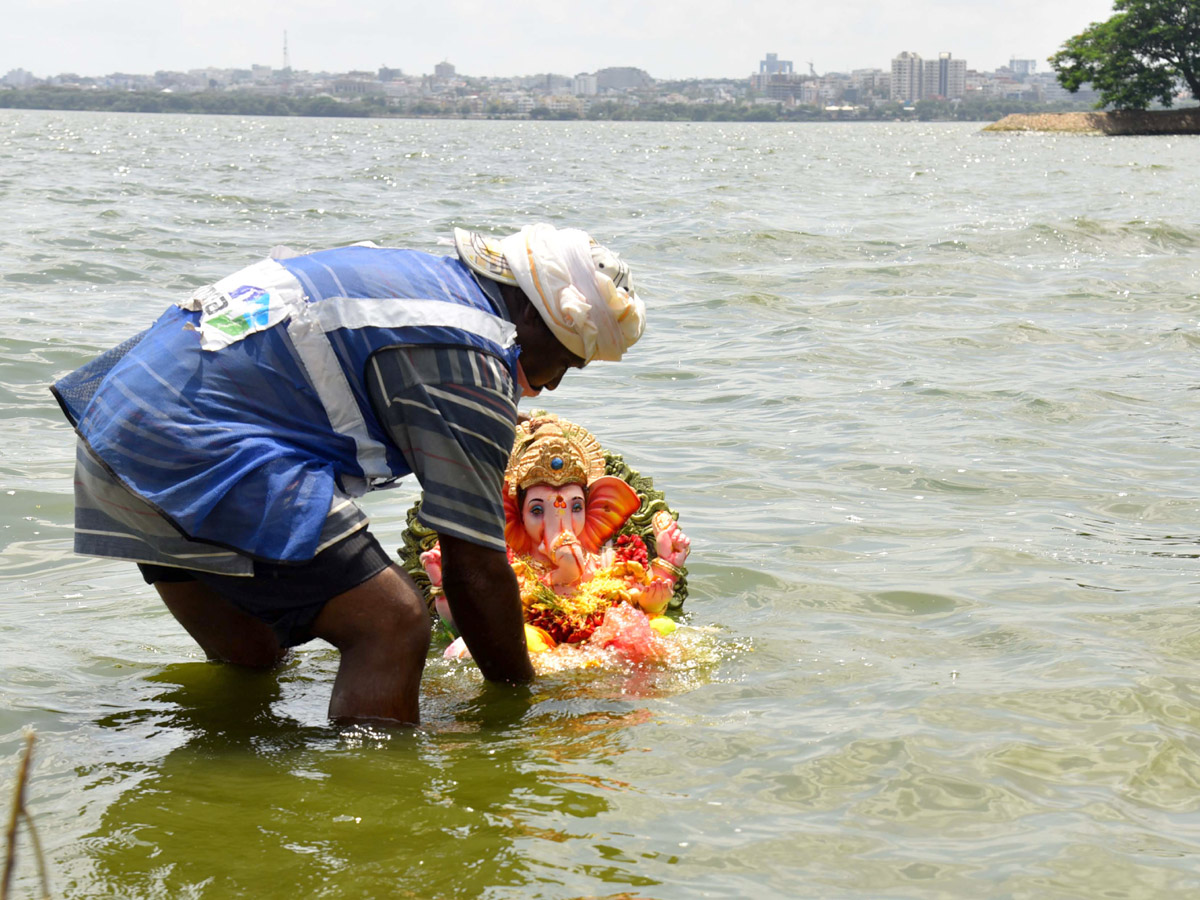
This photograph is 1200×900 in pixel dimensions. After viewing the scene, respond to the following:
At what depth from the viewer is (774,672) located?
5074 millimetres

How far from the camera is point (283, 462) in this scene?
366 cm

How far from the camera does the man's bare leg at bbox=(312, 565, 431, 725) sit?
12.4 ft

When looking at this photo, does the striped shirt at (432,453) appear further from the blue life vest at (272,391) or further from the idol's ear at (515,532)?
the idol's ear at (515,532)

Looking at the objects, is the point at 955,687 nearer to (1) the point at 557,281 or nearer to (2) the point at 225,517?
(1) the point at 557,281

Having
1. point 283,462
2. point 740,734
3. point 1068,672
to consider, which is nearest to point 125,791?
point 283,462

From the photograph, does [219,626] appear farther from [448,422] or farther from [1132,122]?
[1132,122]

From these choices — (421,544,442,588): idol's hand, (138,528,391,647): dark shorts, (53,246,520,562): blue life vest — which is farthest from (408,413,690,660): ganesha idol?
(53,246,520,562): blue life vest

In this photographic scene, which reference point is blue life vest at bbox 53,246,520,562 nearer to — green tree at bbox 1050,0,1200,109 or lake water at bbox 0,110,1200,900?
lake water at bbox 0,110,1200,900

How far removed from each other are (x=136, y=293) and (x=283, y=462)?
34.7ft

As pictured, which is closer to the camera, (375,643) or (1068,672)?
(375,643)

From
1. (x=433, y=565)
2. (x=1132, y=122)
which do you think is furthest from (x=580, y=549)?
(x=1132, y=122)

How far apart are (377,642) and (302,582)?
0.26m

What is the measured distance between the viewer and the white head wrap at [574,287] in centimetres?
393

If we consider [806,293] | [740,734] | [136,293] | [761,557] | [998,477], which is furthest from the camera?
[806,293]
